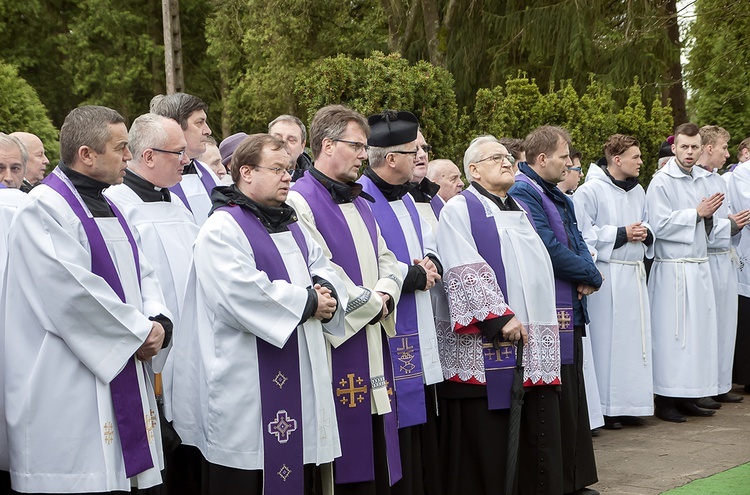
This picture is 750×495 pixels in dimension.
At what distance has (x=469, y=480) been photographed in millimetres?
Answer: 6203

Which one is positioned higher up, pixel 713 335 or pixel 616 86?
pixel 616 86

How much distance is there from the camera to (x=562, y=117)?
12.5 metres

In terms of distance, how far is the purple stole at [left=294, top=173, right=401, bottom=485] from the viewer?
5277 mm

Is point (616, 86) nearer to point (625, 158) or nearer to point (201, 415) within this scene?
point (625, 158)

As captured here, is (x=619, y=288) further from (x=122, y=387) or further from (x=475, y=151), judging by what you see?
(x=122, y=387)

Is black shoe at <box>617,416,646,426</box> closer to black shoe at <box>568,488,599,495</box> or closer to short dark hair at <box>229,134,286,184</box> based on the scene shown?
black shoe at <box>568,488,599,495</box>

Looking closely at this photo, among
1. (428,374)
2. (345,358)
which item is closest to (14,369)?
(345,358)

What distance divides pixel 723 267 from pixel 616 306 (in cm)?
156

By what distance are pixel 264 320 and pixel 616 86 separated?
14.5 m

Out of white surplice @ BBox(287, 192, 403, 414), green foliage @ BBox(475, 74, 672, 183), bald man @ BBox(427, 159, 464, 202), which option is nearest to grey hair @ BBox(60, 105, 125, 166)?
white surplice @ BBox(287, 192, 403, 414)

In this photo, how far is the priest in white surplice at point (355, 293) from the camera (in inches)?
208

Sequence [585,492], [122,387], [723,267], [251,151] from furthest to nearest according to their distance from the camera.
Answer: [723,267], [585,492], [251,151], [122,387]

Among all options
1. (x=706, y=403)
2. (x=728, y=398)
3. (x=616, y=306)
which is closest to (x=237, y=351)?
(x=616, y=306)

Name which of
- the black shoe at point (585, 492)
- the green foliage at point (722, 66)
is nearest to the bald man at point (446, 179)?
the black shoe at point (585, 492)
